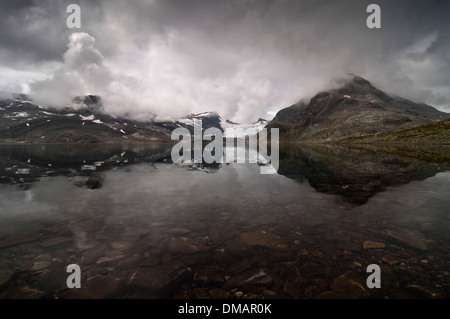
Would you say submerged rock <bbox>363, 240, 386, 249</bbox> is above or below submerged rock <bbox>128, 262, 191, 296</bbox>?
above

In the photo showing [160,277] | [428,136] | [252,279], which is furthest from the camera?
[428,136]

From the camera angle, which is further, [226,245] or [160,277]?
[226,245]

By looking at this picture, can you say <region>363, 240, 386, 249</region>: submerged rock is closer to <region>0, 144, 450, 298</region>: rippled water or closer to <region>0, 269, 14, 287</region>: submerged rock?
<region>0, 144, 450, 298</region>: rippled water

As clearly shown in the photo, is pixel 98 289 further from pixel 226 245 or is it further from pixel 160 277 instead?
pixel 226 245

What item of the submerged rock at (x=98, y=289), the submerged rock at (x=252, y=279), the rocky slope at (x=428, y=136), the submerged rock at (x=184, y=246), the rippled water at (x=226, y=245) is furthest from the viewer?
the rocky slope at (x=428, y=136)

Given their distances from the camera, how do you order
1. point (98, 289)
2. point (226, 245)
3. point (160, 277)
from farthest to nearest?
point (226, 245), point (160, 277), point (98, 289)

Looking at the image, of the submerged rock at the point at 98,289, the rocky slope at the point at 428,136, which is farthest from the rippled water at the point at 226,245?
the rocky slope at the point at 428,136

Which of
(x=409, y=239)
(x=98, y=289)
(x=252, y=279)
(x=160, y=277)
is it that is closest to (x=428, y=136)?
(x=409, y=239)

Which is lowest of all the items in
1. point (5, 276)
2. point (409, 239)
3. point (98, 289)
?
point (98, 289)

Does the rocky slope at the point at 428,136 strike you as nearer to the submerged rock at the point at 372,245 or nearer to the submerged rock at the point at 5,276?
the submerged rock at the point at 372,245

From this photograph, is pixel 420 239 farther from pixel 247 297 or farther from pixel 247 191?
pixel 247 191

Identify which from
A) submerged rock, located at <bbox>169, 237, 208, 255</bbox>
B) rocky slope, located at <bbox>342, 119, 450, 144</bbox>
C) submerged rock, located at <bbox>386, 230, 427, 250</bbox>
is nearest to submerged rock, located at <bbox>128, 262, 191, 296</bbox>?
submerged rock, located at <bbox>169, 237, 208, 255</bbox>
